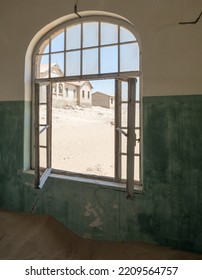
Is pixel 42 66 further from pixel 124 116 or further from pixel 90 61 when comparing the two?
pixel 124 116

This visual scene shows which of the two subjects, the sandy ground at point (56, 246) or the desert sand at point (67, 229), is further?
the desert sand at point (67, 229)

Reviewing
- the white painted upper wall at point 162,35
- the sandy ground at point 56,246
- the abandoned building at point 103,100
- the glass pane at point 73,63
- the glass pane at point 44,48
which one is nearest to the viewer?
the white painted upper wall at point 162,35

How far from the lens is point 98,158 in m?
3.19

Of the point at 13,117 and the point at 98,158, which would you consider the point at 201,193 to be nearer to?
the point at 98,158

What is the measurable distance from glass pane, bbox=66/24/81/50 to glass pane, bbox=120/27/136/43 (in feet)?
1.80

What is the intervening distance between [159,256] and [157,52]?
1941 mm

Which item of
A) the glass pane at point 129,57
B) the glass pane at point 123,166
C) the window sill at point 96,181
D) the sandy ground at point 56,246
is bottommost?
the sandy ground at point 56,246

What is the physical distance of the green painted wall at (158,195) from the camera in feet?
8.11

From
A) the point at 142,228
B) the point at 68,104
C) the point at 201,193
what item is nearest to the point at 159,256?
the point at 142,228

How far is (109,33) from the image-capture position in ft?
9.81

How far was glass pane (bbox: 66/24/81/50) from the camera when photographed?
319 cm

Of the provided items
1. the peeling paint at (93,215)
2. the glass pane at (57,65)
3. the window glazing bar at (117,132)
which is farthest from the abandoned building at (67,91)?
the peeling paint at (93,215)

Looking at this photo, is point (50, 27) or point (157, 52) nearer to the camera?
point (157, 52)

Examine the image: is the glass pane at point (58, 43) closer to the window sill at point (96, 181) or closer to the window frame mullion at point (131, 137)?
the window frame mullion at point (131, 137)
